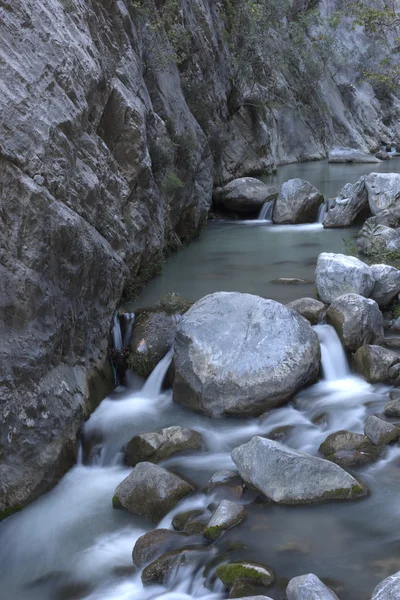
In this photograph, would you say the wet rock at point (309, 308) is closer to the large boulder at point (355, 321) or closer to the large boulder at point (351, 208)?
the large boulder at point (355, 321)

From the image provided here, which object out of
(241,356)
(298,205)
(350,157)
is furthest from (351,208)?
(350,157)

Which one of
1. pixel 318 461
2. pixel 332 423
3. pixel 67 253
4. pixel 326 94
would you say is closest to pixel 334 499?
pixel 318 461

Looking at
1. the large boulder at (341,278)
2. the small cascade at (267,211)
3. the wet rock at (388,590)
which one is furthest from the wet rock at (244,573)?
the small cascade at (267,211)

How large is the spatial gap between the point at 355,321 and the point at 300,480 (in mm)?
3889

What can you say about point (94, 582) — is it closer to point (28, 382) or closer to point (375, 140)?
point (28, 382)

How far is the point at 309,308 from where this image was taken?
402 inches

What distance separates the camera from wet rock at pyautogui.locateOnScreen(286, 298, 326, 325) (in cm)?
1007

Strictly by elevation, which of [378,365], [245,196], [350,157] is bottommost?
[378,365]

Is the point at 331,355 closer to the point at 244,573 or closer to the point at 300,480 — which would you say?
the point at 300,480

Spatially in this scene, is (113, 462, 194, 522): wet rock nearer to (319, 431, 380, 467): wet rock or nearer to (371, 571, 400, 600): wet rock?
(319, 431, 380, 467): wet rock

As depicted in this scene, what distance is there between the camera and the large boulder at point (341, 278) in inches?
425

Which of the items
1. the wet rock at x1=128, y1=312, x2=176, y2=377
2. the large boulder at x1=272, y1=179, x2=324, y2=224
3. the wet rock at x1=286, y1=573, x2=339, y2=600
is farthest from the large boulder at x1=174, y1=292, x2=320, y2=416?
the large boulder at x1=272, y1=179, x2=324, y2=224

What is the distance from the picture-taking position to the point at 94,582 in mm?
5473

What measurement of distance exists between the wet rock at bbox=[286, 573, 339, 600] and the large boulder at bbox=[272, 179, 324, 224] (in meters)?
15.4
